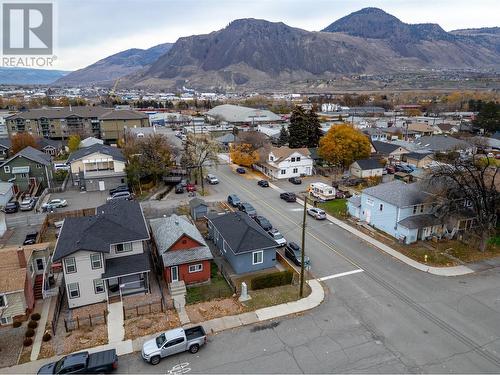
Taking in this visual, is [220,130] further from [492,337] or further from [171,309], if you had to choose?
[492,337]

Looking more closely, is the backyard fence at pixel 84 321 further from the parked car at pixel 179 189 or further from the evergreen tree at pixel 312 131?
the evergreen tree at pixel 312 131

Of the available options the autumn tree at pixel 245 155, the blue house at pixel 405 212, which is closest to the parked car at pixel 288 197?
the blue house at pixel 405 212

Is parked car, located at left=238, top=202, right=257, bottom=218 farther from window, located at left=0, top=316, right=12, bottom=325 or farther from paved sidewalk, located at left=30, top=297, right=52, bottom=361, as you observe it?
window, located at left=0, top=316, right=12, bottom=325

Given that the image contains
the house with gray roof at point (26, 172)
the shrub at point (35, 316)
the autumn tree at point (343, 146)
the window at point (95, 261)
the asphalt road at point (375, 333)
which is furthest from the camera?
the autumn tree at point (343, 146)

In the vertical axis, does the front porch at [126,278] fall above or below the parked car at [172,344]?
above

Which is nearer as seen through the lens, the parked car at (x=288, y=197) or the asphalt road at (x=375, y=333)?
the asphalt road at (x=375, y=333)

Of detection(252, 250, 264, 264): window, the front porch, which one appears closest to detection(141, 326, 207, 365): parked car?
the front porch

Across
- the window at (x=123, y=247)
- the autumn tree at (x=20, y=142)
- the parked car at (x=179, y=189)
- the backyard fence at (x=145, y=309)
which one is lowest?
the backyard fence at (x=145, y=309)
